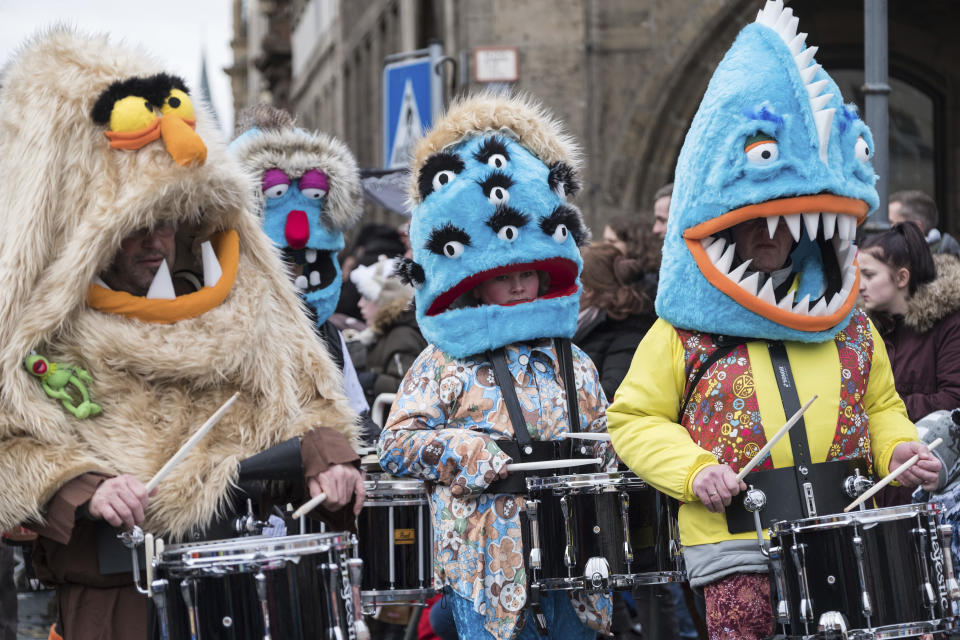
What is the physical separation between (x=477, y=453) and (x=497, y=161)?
1064mm

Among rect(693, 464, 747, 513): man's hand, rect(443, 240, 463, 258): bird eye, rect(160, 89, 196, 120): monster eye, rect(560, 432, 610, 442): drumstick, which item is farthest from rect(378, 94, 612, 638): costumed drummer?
rect(160, 89, 196, 120): monster eye

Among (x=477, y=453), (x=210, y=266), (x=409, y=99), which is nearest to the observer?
(x=210, y=266)

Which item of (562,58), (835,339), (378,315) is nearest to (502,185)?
(835,339)

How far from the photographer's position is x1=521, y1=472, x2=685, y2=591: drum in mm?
4688

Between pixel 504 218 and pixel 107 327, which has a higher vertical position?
pixel 504 218

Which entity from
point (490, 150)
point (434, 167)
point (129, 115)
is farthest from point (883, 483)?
point (129, 115)

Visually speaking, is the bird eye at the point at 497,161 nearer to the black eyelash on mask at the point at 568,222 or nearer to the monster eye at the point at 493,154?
the monster eye at the point at 493,154

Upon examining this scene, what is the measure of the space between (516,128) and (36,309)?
1983mm

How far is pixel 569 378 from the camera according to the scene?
4.97 metres

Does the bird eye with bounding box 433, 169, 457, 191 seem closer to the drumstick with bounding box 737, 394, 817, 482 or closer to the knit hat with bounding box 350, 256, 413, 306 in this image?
the drumstick with bounding box 737, 394, 817, 482

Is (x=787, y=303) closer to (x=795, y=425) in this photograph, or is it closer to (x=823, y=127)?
(x=795, y=425)

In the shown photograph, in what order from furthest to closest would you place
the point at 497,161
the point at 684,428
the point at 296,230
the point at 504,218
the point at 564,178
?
→ the point at 296,230 → the point at 564,178 → the point at 497,161 → the point at 504,218 → the point at 684,428

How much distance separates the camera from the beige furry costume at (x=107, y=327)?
12.6 feet

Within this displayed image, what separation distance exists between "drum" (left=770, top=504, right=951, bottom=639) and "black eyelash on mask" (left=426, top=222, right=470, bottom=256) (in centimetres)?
158
